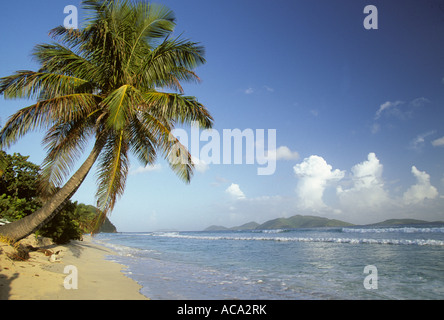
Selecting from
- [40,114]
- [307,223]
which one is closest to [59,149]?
[40,114]

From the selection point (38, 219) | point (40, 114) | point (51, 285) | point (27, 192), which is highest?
point (40, 114)

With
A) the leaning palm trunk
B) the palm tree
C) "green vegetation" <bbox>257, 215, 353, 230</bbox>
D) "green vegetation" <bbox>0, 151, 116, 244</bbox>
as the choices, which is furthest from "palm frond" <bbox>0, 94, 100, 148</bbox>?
"green vegetation" <bbox>257, 215, 353, 230</bbox>

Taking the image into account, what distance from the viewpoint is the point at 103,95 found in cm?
819

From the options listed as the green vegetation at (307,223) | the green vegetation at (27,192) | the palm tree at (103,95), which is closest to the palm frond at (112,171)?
the palm tree at (103,95)

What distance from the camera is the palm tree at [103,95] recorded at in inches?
282

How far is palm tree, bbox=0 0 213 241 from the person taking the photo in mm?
7156

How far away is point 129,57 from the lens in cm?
816

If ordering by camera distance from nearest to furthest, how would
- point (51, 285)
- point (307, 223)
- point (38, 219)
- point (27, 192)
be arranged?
point (51, 285) < point (38, 219) < point (27, 192) < point (307, 223)

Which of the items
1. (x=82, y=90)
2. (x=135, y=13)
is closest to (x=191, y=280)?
(x=82, y=90)

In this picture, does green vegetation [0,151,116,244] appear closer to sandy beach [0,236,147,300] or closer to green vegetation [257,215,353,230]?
sandy beach [0,236,147,300]

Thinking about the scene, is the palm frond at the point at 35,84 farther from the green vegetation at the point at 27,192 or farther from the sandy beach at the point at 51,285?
the green vegetation at the point at 27,192

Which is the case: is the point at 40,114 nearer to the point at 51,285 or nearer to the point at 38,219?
the point at 38,219
